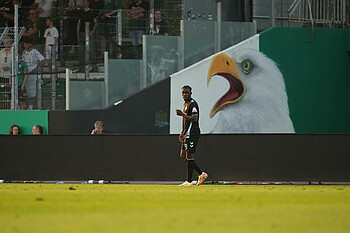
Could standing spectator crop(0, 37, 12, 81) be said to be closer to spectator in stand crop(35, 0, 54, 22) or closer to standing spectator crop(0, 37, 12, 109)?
standing spectator crop(0, 37, 12, 109)

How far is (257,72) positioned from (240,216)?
612 inches

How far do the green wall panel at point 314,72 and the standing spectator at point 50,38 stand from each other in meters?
5.79

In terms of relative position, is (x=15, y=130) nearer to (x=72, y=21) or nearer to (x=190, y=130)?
(x=72, y=21)

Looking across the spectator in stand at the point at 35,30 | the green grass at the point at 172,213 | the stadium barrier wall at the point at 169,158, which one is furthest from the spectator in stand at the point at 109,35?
the green grass at the point at 172,213

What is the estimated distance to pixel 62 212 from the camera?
30.8 feet

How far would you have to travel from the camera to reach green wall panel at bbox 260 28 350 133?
24.4m

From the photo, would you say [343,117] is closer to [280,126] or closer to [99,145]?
[280,126]

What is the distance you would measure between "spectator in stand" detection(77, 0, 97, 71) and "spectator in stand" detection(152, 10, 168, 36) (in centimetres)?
168

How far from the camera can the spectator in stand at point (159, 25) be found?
2384 centimetres

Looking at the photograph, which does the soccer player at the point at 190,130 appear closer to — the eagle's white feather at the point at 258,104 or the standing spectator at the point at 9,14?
the eagle's white feather at the point at 258,104

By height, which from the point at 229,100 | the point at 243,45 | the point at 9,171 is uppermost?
the point at 243,45

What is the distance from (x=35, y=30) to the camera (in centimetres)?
2369

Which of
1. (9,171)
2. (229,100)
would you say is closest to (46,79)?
(9,171)

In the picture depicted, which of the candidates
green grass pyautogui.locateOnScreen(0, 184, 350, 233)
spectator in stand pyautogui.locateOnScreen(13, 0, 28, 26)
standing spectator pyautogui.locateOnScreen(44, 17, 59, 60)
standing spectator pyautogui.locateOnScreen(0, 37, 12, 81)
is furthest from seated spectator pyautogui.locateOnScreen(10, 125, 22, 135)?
green grass pyautogui.locateOnScreen(0, 184, 350, 233)
